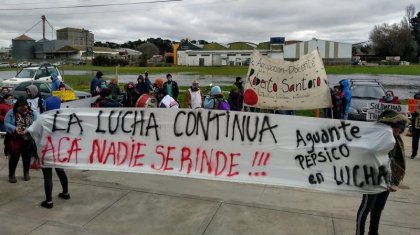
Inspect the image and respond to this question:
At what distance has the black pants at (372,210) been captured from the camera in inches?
183

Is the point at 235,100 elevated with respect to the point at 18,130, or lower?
elevated

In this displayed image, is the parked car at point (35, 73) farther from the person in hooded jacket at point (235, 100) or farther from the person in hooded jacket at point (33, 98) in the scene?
the person in hooded jacket at point (235, 100)

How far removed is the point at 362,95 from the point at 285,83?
8.22 m

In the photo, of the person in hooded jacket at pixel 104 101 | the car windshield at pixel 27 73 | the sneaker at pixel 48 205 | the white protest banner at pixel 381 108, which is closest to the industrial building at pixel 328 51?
the car windshield at pixel 27 73

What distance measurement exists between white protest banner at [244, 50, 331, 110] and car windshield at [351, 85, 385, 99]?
315 inches

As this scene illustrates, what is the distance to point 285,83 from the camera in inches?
291

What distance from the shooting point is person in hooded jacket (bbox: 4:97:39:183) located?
6.53 metres

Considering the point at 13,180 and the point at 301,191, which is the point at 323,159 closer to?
the point at 301,191

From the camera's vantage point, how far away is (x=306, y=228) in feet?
17.0

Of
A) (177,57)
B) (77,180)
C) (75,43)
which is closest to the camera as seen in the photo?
(77,180)

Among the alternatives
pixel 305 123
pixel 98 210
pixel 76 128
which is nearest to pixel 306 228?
pixel 305 123

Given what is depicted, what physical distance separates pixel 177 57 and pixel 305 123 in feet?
319

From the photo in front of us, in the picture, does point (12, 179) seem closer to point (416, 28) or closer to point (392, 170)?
point (392, 170)

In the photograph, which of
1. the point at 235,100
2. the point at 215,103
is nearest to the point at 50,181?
the point at 215,103
